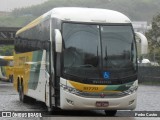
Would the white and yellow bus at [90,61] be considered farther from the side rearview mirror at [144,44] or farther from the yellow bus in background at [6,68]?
the yellow bus in background at [6,68]

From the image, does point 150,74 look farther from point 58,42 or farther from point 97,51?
point 58,42

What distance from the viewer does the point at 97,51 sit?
50.3 feet

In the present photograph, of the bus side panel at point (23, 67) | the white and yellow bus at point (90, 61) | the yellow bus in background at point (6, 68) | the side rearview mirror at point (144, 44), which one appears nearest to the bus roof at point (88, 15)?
the white and yellow bus at point (90, 61)

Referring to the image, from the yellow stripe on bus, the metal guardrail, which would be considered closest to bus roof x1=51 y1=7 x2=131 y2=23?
the yellow stripe on bus

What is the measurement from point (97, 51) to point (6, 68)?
139 feet

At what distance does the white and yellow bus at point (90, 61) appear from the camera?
15008 mm

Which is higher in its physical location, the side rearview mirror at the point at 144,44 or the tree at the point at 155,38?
the side rearview mirror at the point at 144,44

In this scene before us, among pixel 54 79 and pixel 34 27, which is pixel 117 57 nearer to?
pixel 54 79

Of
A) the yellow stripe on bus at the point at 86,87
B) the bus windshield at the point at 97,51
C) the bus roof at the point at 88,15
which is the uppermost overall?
the bus roof at the point at 88,15

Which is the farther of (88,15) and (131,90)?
(88,15)

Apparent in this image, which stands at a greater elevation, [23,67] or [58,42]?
[58,42]

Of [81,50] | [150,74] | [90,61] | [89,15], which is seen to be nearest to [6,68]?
[150,74]

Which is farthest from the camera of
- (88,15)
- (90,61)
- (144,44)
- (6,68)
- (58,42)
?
(6,68)

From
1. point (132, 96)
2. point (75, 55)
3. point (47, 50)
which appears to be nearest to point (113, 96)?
point (132, 96)
